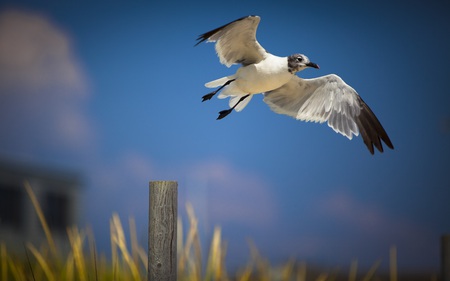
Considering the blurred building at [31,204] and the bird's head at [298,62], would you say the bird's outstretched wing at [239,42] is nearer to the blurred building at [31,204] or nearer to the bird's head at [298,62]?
the bird's head at [298,62]

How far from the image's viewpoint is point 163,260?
2.06 meters

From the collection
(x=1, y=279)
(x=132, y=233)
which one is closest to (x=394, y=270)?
(x=132, y=233)

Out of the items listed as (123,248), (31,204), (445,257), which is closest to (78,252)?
(123,248)

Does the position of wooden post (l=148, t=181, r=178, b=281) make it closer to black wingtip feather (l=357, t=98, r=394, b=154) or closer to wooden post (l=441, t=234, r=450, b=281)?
black wingtip feather (l=357, t=98, r=394, b=154)

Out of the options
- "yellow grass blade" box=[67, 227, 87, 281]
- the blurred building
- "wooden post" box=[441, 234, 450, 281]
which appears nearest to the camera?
"yellow grass blade" box=[67, 227, 87, 281]

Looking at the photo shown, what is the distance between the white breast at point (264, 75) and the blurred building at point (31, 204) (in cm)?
288

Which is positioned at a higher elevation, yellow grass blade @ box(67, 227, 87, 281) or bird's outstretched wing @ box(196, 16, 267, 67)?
bird's outstretched wing @ box(196, 16, 267, 67)

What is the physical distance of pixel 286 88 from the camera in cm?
298

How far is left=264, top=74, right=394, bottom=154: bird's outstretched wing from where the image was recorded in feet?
9.33

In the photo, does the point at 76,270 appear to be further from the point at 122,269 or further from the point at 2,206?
the point at 2,206

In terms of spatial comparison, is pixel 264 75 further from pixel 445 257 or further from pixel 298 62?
pixel 445 257

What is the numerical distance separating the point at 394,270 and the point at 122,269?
4.44 ft

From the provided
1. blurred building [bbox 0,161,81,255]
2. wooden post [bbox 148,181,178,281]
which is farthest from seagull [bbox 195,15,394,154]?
blurred building [bbox 0,161,81,255]

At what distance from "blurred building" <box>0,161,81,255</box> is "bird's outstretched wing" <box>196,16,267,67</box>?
2.85 meters
